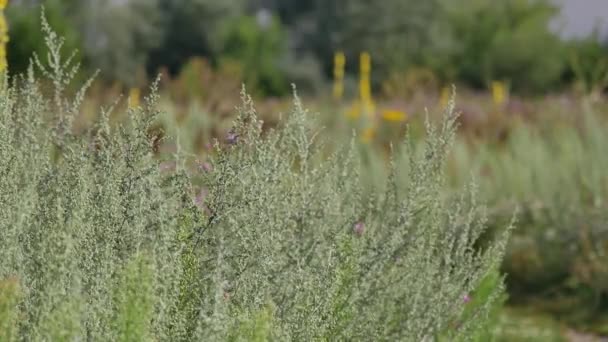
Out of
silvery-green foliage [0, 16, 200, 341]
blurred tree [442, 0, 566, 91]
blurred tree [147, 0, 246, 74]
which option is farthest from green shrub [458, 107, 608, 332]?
blurred tree [147, 0, 246, 74]

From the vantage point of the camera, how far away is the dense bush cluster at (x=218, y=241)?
2.45 meters

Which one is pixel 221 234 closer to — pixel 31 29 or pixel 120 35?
pixel 31 29

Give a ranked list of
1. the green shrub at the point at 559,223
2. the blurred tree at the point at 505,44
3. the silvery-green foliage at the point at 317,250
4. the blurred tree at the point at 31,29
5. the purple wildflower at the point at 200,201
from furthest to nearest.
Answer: the blurred tree at the point at 505,44 → the blurred tree at the point at 31,29 → the green shrub at the point at 559,223 → the purple wildflower at the point at 200,201 → the silvery-green foliage at the point at 317,250

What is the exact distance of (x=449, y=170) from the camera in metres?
11.4

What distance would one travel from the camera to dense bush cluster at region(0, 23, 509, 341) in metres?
2.45

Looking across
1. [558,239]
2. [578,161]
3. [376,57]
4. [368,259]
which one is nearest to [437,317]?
[368,259]

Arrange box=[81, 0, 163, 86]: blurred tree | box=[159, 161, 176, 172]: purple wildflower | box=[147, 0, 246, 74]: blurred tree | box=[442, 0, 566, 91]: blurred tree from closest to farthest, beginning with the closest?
box=[159, 161, 176, 172]: purple wildflower < box=[81, 0, 163, 86]: blurred tree < box=[442, 0, 566, 91]: blurred tree < box=[147, 0, 246, 74]: blurred tree

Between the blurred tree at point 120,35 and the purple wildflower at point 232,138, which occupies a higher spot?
the blurred tree at point 120,35

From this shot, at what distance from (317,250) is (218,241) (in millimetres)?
291

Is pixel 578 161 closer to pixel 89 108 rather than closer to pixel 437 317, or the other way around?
pixel 89 108

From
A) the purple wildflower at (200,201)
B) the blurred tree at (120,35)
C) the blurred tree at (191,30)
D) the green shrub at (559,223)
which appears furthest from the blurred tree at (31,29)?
the purple wildflower at (200,201)

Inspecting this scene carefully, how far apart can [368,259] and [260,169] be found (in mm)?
477

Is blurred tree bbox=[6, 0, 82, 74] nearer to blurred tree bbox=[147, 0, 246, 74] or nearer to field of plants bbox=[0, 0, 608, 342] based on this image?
blurred tree bbox=[147, 0, 246, 74]

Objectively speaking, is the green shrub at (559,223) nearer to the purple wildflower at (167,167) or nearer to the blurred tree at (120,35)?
the purple wildflower at (167,167)
